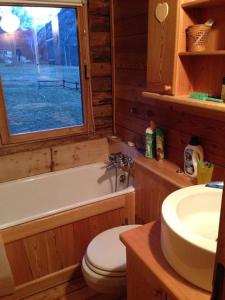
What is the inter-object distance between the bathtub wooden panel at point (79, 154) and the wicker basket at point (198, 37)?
146 cm

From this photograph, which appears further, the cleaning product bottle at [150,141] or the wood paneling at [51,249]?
the cleaning product bottle at [150,141]

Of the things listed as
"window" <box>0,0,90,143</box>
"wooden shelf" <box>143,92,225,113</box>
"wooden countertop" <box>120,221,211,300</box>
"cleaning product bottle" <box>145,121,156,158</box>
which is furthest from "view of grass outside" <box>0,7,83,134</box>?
"wooden countertop" <box>120,221,211,300</box>

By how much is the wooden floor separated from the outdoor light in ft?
6.18

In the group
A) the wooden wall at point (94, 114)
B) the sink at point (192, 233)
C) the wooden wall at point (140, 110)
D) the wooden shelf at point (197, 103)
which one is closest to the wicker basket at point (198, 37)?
the wooden shelf at point (197, 103)

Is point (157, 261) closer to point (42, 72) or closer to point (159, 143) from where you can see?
point (159, 143)

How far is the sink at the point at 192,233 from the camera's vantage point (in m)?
0.77

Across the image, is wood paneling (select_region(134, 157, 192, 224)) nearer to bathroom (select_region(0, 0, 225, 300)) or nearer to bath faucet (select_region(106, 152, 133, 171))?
bathroom (select_region(0, 0, 225, 300))

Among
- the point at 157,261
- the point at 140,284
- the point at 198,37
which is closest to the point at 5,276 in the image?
the point at 140,284

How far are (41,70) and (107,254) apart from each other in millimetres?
1518

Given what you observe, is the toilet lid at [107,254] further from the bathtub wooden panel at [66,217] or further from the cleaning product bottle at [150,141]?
the cleaning product bottle at [150,141]

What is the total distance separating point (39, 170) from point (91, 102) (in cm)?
77

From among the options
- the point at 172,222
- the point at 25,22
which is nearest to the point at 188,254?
the point at 172,222

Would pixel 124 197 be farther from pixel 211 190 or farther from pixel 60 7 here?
pixel 60 7

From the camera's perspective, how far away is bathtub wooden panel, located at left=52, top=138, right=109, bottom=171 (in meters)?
2.41
